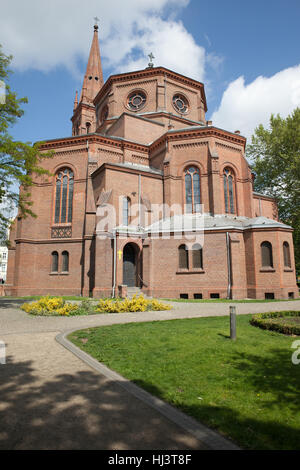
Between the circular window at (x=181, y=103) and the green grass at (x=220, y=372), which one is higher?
the circular window at (x=181, y=103)

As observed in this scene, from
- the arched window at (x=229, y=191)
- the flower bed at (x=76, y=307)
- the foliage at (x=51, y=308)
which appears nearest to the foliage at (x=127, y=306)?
the flower bed at (x=76, y=307)

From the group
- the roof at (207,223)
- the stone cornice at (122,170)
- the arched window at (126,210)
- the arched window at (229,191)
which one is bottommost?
the roof at (207,223)

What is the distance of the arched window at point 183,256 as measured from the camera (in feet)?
67.6

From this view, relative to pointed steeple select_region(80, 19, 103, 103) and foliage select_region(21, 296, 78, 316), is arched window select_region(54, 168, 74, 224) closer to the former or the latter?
A: foliage select_region(21, 296, 78, 316)

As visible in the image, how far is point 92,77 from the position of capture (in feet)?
129

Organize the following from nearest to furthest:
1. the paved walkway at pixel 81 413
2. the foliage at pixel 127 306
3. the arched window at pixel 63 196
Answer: the paved walkway at pixel 81 413, the foliage at pixel 127 306, the arched window at pixel 63 196

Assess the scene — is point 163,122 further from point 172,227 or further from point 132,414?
point 132,414

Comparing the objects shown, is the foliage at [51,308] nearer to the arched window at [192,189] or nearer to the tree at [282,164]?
the arched window at [192,189]

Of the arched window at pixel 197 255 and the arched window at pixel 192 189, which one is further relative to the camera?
the arched window at pixel 192 189

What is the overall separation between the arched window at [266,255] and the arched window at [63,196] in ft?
53.2

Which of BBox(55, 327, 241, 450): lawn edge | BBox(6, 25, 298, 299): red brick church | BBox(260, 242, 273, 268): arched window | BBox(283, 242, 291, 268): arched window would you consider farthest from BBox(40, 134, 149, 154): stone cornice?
BBox(55, 327, 241, 450): lawn edge

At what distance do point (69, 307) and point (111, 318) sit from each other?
2393 mm

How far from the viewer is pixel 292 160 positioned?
29.2 m

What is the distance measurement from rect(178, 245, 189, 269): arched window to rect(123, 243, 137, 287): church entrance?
3700 millimetres
